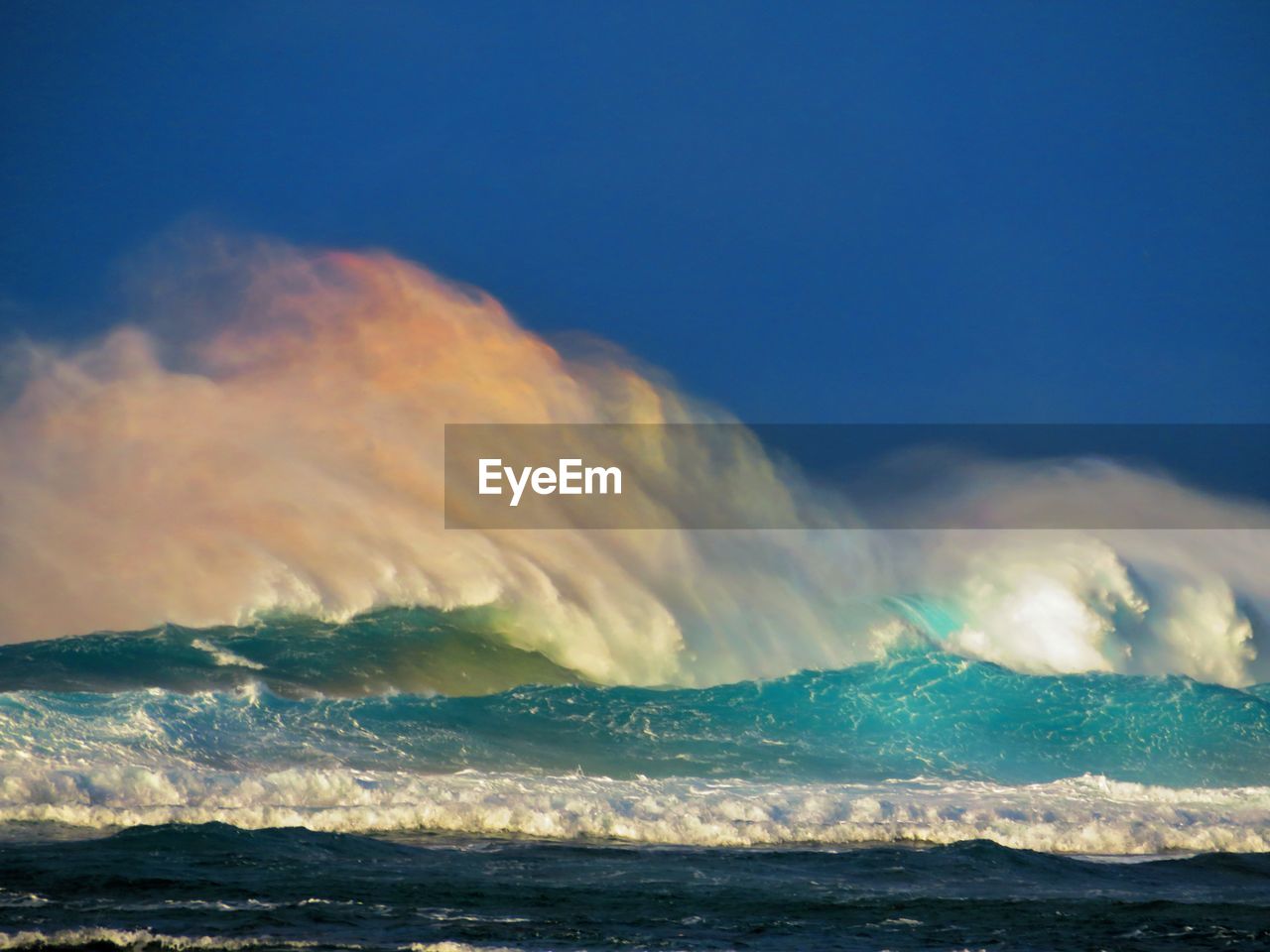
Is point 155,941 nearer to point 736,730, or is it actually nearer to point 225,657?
point 225,657

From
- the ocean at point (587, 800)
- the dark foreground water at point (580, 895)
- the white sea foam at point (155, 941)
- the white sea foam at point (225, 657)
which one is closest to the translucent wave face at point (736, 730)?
the ocean at point (587, 800)

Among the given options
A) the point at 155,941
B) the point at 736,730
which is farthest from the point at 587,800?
the point at 155,941

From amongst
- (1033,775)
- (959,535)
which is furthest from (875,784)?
(959,535)

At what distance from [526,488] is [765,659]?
4.75 metres

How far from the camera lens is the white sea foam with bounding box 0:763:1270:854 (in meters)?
11.4

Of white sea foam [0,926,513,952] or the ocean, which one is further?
the ocean

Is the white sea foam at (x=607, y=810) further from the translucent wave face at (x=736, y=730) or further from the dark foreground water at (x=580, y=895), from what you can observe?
the translucent wave face at (x=736, y=730)

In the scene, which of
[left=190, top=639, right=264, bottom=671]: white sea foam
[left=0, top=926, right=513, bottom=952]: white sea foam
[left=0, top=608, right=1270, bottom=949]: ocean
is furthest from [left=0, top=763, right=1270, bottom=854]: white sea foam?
[left=190, top=639, right=264, bottom=671]: white sea foam

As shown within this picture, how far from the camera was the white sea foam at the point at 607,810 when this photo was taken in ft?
37.3

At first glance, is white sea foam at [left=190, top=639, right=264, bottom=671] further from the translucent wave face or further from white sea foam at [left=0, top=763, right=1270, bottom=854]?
white sea foam at [left=0, top=763, right=1270, bottom=854]

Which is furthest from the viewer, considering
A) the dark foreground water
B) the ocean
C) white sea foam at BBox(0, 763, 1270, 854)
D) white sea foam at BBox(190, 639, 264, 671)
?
white sea foam at BBox(190, 639, 264, 671)

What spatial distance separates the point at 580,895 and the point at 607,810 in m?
3.09

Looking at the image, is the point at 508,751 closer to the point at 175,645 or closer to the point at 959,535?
the point at 175,645

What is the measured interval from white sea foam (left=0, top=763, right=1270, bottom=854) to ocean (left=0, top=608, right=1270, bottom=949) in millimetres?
38
